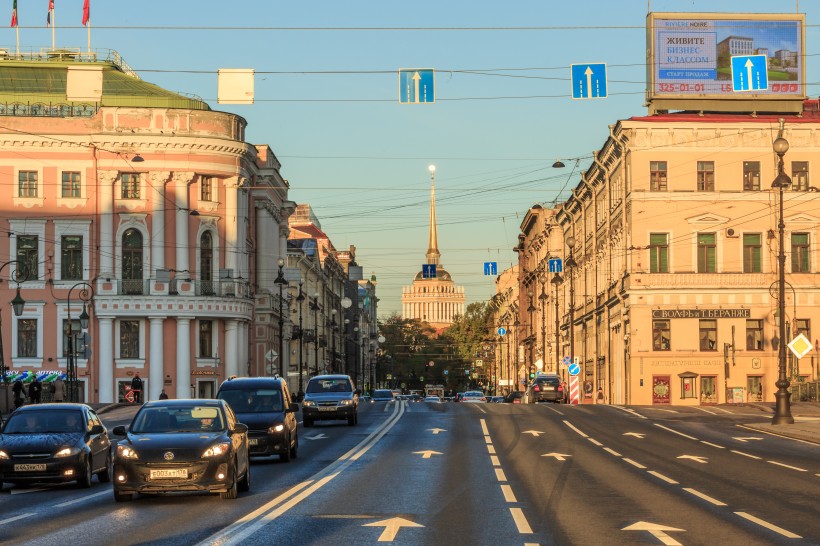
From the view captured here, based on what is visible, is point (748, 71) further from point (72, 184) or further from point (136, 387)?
point (72, 184)

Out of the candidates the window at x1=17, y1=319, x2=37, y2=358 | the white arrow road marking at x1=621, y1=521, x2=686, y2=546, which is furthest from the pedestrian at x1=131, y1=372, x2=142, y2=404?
the white arrow road marking at x1=621, y1=521, x2=686, y2=546

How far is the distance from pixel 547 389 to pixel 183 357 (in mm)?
21559

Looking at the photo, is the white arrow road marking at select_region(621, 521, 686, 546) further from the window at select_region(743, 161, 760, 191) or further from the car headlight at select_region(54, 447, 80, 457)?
the window at select_region(743, 161, 760, 191)

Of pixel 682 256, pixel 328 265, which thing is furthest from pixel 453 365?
pixel 682 256

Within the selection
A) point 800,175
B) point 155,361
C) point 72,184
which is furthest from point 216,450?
point 72,184

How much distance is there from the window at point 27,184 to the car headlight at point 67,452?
57994mm

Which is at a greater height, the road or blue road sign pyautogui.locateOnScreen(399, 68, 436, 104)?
blue road sign pyautogui.locateOnScreen(399, 68, 436, 104)

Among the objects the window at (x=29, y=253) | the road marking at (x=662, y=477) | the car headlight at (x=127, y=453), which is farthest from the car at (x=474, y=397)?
the car headlight at (x=127, y=453)

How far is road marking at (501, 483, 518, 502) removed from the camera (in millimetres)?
20500

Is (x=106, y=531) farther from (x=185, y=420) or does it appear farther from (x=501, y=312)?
(x=501, y=312)

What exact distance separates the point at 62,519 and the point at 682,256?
203 feet

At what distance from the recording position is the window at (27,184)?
79.7 metres

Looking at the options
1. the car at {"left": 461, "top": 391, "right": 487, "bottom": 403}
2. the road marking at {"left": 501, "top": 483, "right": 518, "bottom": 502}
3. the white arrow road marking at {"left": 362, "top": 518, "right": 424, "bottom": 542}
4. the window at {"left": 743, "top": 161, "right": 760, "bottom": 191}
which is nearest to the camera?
the white arrow road marking at {"left": 362, "top": 518, "right": 424, "bottom": 542}

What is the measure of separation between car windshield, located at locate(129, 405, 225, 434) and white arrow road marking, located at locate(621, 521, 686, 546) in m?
7.41
